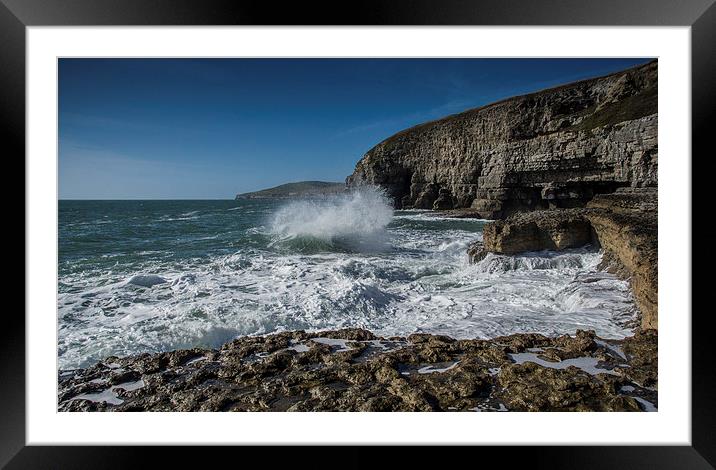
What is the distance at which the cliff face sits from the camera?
13320mm

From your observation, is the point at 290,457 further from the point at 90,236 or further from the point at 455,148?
the point at 455,148

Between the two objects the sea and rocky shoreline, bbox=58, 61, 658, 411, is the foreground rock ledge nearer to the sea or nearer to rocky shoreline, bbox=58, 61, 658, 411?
rocky shoreline, bbox=58, 61, 658, 411

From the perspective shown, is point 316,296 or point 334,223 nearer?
point 316,296

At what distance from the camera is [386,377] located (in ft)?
8.25

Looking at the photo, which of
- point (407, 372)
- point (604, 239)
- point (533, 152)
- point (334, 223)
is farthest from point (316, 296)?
point (533, 152)

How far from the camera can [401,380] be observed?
2.45 metres

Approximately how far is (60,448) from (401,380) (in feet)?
6.67

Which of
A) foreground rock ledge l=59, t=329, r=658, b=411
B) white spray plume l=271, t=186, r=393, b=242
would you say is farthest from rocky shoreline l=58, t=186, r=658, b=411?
white spray plume l=271, t=186, r=393, b=242
